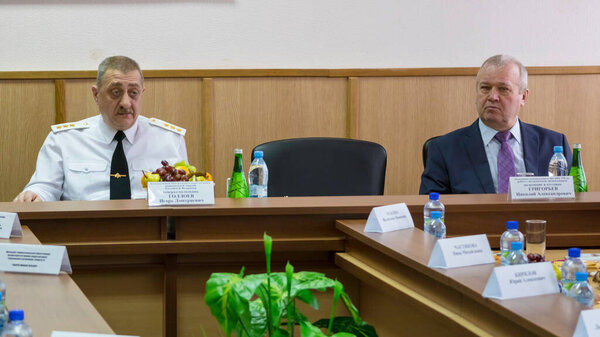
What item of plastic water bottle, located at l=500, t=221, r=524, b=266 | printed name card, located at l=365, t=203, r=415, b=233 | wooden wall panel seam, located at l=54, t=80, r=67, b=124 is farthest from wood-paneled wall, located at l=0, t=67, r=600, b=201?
plastic water bottle, located at l=500, t=221, r=524, b=266

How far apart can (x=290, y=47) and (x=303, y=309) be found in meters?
2.35

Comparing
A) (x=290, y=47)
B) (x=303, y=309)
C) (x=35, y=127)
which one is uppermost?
(x=290, y=47)

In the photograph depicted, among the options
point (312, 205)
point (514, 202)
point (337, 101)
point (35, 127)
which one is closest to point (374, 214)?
point (312, 205)

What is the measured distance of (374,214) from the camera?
2.14m

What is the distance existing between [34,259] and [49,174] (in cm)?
177

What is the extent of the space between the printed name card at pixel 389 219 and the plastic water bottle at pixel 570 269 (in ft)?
1.53

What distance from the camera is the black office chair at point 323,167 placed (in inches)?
125

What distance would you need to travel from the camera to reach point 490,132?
3.40m

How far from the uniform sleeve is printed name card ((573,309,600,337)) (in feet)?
8.55

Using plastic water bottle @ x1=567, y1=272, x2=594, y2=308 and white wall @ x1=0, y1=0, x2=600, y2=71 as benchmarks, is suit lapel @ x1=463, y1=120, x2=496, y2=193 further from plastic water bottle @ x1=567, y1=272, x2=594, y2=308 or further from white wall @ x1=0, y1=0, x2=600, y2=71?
plastic water bottle @ x1=567, y1=272, x2=594, y2=308

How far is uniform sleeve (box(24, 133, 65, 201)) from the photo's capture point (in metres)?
3.37

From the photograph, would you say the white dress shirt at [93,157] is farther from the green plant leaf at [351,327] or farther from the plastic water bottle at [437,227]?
the green plant leaf at [351,327]

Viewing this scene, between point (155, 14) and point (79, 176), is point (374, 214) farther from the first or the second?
point (155, 14)

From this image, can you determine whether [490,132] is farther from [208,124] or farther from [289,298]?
[289,298]
